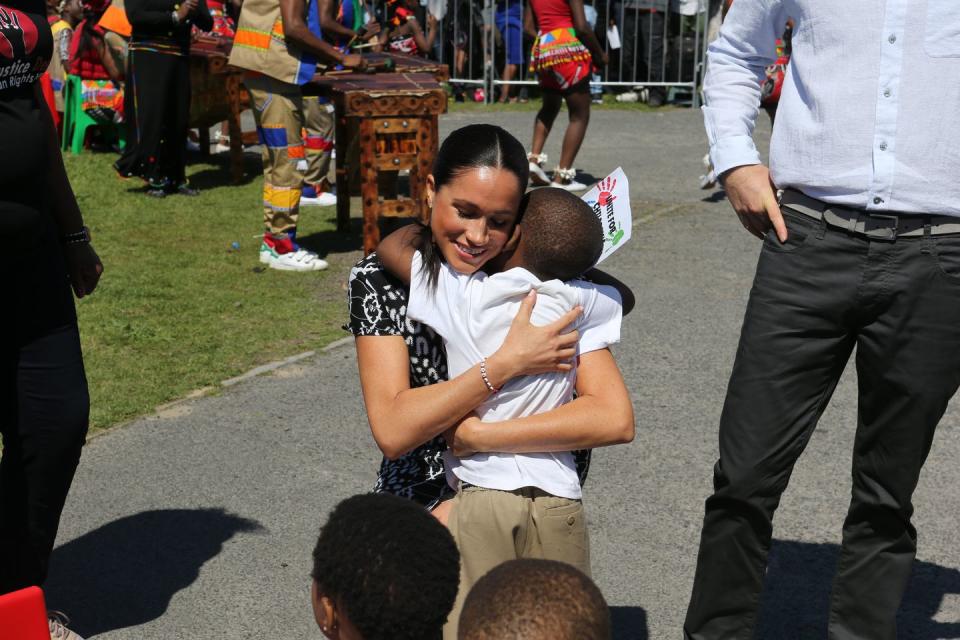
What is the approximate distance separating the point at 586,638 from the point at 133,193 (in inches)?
358

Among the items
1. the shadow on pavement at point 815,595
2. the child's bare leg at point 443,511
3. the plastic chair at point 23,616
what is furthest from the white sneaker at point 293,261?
the plastic chair at point 23,616

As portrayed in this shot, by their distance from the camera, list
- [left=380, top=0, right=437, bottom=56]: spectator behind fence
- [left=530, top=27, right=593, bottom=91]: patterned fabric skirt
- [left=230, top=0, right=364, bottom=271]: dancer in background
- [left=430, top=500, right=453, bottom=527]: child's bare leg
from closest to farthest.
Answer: [left=430, top=500, right=453, bottom=527]: child's bare leg, [left=230, top=0, right=364, bottom=271]: dancer in background, [left=530, top=27, right=593, bottom=91]: patterned fabric skirt, [left=380, top=0, right=437, bottom=56]: spectator behind fence

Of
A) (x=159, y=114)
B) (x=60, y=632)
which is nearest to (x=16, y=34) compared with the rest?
(x=60, y=632)

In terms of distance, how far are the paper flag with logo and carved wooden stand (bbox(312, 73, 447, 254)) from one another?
15.7 feet

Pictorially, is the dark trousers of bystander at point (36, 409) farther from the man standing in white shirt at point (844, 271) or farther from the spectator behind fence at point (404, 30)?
the spectator behind fence at point (404, 30)

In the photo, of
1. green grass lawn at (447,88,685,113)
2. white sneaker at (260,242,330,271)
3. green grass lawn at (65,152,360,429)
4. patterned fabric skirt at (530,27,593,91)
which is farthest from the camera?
green grass lawn at (447,88,685,113)

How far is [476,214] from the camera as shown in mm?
2484

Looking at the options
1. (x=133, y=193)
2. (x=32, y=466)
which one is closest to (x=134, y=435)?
(x=32, y=466)

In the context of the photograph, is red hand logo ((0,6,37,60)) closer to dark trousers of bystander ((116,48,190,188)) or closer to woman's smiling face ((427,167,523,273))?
woman's smiling face ((427,167,523,273))

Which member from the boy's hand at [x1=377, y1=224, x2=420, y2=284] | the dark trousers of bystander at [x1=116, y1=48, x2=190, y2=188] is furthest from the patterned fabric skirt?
the boy's hand at [x1=377, y1=224, x2=420, y2=284]

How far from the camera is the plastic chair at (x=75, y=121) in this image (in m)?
11.9

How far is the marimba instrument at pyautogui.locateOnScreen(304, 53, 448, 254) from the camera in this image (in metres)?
7.54

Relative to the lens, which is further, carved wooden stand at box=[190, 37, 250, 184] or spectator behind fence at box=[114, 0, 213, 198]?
carved wooden stand at box=[190, 37, 250, 184]

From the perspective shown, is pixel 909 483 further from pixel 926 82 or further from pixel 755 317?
pixel 926 82
